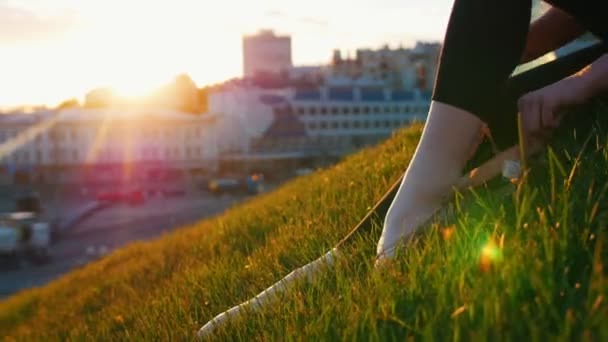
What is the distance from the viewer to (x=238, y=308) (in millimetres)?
1798

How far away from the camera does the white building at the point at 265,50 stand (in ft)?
251

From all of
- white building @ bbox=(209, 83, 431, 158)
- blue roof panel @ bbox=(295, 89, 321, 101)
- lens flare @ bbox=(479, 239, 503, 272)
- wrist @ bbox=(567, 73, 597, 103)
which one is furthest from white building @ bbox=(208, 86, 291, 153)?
lens flare @ bbox=(479, 239, 503, 272)

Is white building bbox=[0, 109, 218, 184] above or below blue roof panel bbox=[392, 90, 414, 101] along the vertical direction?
below

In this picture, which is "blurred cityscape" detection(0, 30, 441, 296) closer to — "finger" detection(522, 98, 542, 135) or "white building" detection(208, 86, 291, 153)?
"white building" detection(208, 86, 291, 153)

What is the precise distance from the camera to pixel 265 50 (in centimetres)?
7725

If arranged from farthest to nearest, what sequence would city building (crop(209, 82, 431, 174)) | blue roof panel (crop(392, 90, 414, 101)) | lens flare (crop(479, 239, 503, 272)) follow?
1. blue roof panel (crop(392, 90, 414, 101))
2. city building (crop(209, 82, 431, 174))
3. lens flare (crop(479, 239, 503, 272))

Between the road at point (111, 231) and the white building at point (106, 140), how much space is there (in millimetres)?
6181

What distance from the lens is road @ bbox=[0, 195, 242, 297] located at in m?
26.8

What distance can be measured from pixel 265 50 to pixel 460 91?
251 ft

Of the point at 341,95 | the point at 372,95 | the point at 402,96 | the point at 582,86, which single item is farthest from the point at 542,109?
the point at 402,96

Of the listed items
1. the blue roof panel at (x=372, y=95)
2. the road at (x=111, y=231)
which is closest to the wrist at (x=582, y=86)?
the road at (x=111, y=231)

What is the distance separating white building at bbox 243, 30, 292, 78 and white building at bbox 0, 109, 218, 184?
22.7 m

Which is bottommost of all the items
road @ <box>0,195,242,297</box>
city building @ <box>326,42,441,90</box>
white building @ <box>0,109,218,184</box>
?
road @ <box>0,195,242,297</box>

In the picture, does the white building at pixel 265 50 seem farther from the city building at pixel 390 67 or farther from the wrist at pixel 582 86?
the wrist at pixel 582 86
